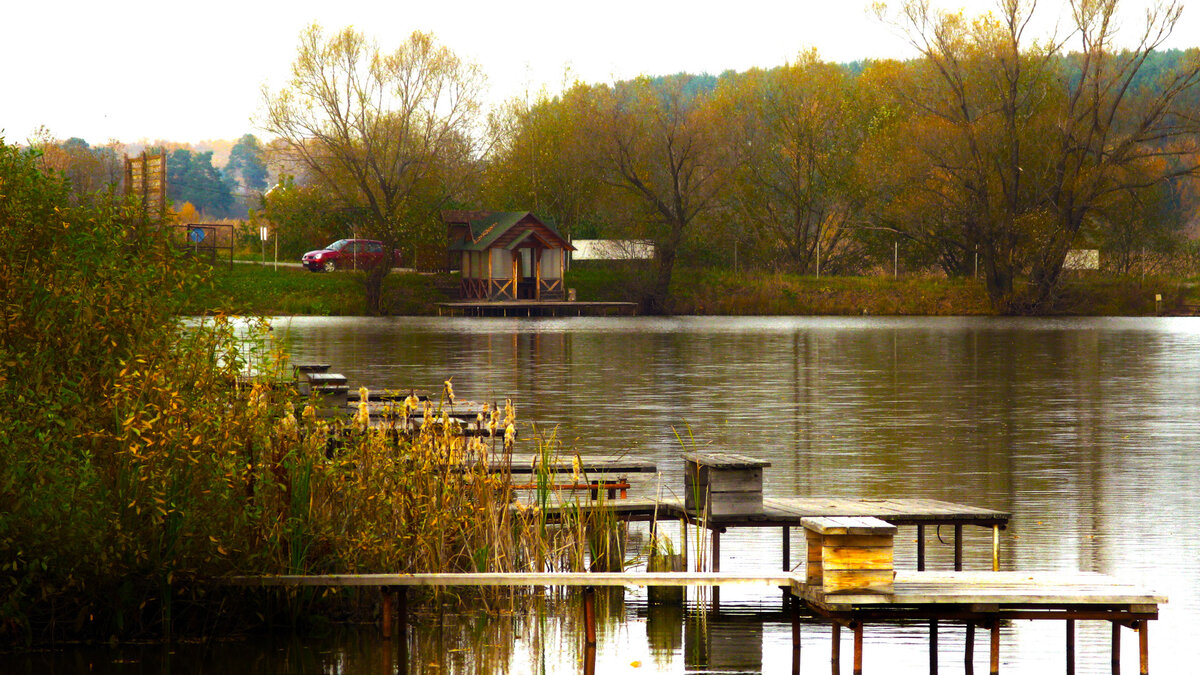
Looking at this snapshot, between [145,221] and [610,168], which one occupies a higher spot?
[610,168]

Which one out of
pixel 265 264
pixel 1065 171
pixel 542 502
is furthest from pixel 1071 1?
pixel 542 502

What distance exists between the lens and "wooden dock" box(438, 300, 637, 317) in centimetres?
7144

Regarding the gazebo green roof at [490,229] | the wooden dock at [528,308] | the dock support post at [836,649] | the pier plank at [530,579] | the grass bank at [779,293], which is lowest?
the dock support post at [836,649]

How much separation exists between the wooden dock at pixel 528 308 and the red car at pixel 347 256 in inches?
177

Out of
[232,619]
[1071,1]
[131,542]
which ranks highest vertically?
[1071,1]

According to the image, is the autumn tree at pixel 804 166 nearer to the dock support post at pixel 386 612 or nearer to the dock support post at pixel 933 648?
the dock support post at pixel 933 648

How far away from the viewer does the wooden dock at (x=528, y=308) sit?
71438 millimetres

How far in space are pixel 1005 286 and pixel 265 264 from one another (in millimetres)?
38565

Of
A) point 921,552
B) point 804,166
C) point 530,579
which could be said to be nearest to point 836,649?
point 530,579

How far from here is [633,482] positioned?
14883 mm

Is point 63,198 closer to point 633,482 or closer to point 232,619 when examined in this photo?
point 232,619

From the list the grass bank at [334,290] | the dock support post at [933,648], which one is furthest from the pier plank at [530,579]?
the grass bank at [334,290]

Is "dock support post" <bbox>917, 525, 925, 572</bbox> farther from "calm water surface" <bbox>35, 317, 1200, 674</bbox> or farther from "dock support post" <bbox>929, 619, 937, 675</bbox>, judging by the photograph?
"dock support post" <bbox>929, 619, 937, 675</bbox>

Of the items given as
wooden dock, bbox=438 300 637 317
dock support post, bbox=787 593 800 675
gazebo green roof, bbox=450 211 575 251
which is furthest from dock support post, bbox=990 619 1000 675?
gazebo green roof, bbox=450 211 575 251
